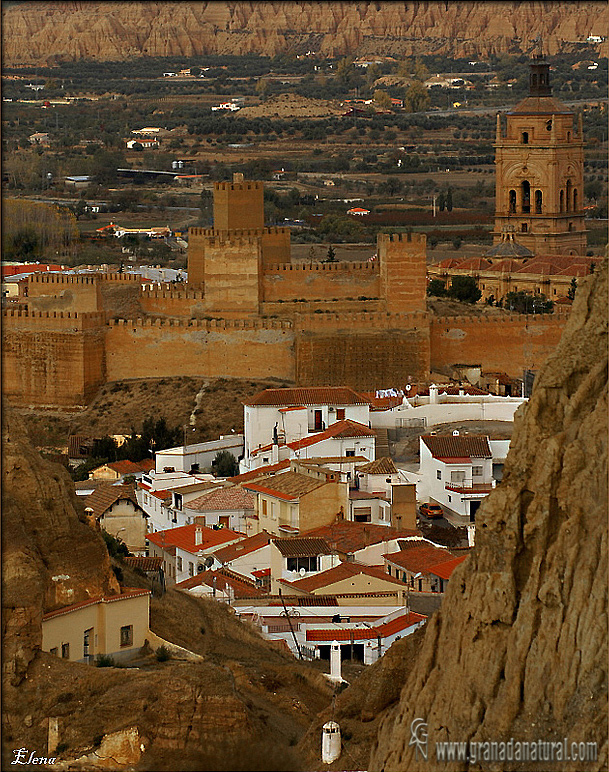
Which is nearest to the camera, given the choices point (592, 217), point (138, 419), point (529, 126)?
point (138, 419)

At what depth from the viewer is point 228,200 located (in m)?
33.7

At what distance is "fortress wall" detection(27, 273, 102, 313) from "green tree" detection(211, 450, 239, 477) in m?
5.86

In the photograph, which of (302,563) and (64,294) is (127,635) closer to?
(302,563)

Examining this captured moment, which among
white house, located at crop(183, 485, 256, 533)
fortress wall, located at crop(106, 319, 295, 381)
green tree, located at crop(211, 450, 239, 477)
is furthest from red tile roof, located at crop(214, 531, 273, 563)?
fortress wall, located at crop(106, 319, 295, 381)

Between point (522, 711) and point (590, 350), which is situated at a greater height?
point (590, 350)

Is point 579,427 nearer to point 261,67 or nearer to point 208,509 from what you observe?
point 208,509

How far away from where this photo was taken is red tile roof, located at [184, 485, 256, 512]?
22.5 meters

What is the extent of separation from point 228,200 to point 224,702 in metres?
23.6

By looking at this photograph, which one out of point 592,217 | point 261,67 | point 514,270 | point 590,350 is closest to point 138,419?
point 514,270

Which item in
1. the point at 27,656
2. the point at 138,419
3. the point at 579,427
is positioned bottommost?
the point at 138,419

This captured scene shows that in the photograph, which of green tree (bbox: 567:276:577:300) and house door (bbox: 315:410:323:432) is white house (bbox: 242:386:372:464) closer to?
house door (bbox: 315:410:323:432)

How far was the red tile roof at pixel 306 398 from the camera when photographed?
88.6 feet
